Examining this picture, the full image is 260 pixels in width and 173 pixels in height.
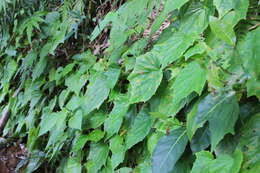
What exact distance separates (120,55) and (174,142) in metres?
0.76

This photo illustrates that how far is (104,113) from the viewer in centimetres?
174

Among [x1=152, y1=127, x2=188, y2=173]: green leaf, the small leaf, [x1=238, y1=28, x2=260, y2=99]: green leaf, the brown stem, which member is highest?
[x1=238, y1=28, x2=260, y2=99]: green leaf

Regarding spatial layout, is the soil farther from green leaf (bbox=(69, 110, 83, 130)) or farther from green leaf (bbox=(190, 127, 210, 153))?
green leaf (bbox=(190, 127, 210, 153))

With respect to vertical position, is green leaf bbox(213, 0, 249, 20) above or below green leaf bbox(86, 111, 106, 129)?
above

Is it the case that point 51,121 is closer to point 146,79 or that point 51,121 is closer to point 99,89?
point 99,89

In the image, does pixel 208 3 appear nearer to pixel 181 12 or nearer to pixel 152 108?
pixel 181 12

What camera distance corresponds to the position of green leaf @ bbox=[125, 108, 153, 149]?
4.47ft

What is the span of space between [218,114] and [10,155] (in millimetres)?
1973

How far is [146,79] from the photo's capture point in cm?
132

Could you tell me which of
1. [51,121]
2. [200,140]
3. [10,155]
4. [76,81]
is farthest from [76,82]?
[200,140]

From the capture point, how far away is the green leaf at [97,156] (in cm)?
163

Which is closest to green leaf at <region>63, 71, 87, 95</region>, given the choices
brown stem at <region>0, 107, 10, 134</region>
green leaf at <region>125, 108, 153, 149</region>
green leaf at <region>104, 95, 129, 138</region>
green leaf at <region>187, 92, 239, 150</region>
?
green leaf at <region>104, 95, 129, 138</region>

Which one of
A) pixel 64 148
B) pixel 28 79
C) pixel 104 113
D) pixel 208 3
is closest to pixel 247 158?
pixel 208 3

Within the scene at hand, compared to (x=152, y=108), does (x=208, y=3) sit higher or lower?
higher
